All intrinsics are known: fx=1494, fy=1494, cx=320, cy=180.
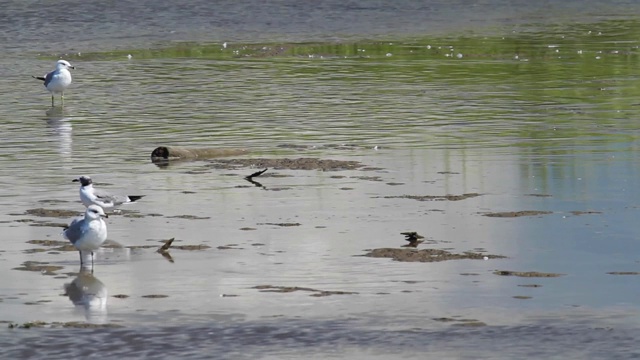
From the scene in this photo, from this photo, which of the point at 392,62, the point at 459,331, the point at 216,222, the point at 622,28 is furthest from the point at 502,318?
the point at 622,28

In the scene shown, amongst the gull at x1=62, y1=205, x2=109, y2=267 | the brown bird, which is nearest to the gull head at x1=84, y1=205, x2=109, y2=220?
the gull at x1=62, y1=205, x2=109, y2=267

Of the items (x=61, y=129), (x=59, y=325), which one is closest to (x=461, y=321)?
(x=59, y=325)

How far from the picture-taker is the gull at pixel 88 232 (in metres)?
12.9

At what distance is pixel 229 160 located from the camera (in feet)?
63.3

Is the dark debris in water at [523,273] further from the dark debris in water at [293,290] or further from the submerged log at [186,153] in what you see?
the submerged log at [186,153]

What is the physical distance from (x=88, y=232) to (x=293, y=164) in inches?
241

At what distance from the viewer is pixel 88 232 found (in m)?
12.9

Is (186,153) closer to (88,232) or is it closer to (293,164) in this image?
(293,164)

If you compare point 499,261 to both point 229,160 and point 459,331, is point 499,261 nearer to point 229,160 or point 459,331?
point 459,331

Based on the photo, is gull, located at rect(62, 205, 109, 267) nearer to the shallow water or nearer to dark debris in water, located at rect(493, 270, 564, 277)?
the shallow water

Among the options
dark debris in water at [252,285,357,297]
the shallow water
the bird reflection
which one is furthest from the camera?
dark debris in water at [252,285,357,297]

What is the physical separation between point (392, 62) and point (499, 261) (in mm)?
20316

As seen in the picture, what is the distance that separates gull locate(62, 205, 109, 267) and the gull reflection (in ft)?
21.7

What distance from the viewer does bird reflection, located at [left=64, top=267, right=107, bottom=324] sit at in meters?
11.3
